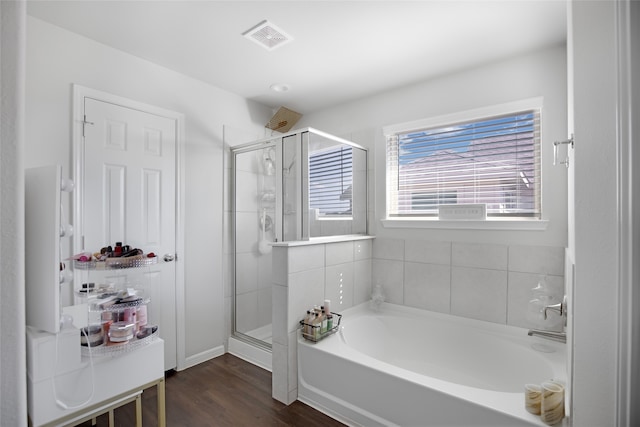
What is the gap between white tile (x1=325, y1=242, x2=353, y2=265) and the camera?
7.75 feet

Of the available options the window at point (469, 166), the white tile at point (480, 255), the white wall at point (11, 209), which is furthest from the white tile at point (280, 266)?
the white wall at point (11, 209)

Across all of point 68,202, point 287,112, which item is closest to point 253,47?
point 287,112

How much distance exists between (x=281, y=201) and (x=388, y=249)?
1.09 metres

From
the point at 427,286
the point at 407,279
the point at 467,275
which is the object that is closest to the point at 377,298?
the point at 407,279

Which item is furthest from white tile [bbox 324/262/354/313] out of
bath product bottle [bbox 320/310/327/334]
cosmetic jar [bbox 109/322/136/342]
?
cosmetic jar [bbox 109/322/136/342]

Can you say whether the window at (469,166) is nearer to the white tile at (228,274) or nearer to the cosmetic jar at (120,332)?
the white tile at (228,274)

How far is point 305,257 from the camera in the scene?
2.15 meters

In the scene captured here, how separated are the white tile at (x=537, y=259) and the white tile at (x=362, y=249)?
113 cm

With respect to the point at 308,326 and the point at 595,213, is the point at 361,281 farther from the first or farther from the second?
the point at 595,213

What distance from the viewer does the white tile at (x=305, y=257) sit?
2055 millimetres

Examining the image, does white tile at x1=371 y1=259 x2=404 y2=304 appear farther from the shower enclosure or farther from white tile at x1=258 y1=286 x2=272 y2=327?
white tile at x1=258 y1=286 x2=272 y2=327

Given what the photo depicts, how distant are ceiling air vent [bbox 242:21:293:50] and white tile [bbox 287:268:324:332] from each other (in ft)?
5.16

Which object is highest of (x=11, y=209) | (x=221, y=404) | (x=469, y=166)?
(x=469, y=166)

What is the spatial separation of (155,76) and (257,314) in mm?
2157
